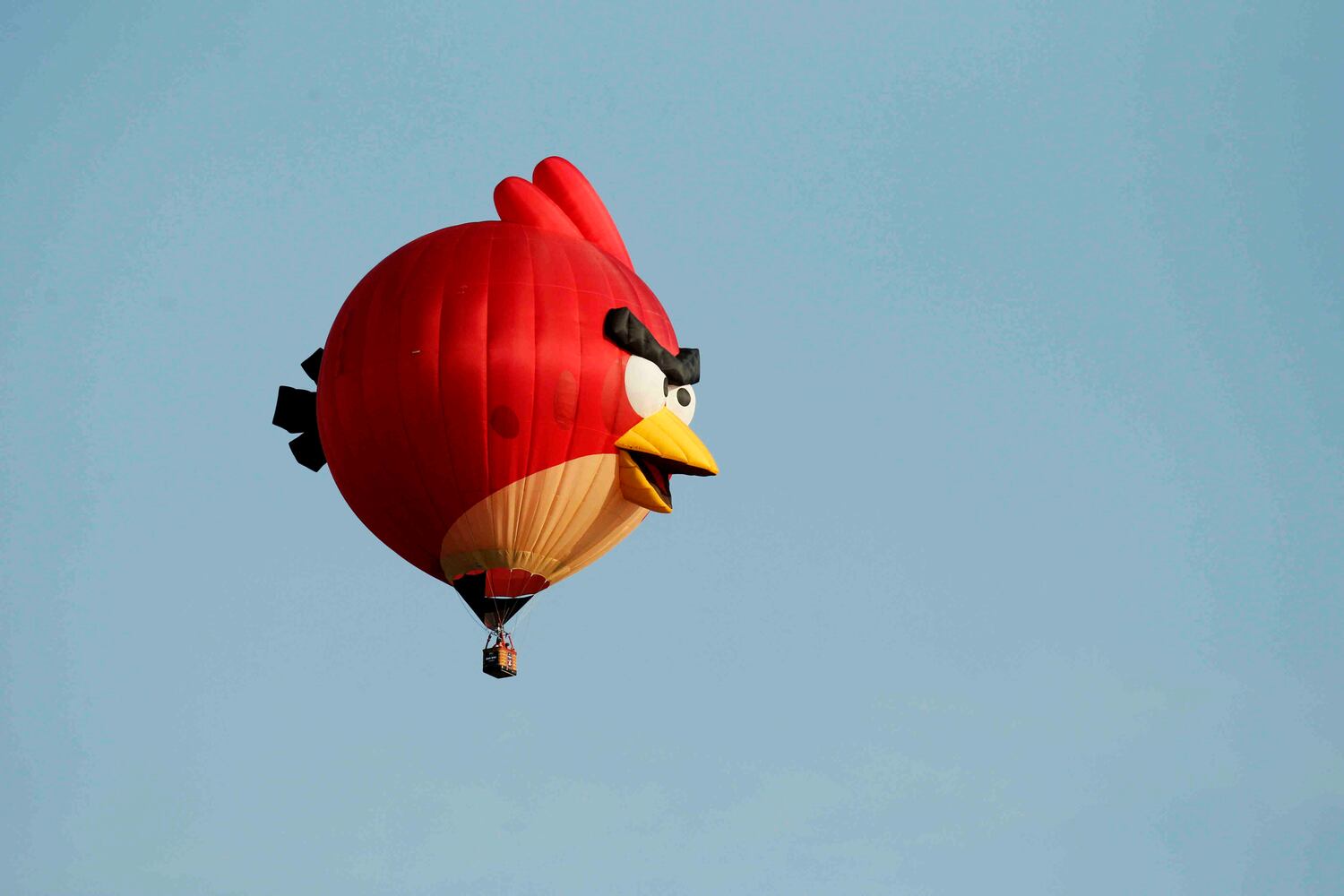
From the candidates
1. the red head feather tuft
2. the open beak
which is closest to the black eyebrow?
the open beak

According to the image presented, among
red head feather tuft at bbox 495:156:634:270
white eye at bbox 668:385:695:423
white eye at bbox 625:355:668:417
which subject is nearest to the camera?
white eye at bbox 625:355:668:417

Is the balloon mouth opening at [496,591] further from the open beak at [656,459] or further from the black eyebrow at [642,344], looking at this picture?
the black eyebrow at [642,344]

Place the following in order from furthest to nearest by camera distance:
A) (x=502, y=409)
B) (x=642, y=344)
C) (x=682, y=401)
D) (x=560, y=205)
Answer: (x=560, y=205), (x=682, y=401), (x=642, y=344), (x=502, y=409)

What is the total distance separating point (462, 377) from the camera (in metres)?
47.1

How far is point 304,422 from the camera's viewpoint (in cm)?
5009

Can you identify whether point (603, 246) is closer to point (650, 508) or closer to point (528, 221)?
point (528, 221)

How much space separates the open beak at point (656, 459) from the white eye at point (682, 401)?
0.45 ft

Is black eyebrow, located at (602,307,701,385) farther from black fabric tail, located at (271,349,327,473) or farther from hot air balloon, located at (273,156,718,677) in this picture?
black fabric tail, located at (271,349,327,473)

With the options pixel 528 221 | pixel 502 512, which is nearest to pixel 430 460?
pixel 502 512

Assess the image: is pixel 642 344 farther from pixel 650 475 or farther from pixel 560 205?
pixel 560 205

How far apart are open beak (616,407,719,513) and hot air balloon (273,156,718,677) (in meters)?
0.03

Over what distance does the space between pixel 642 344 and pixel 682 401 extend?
1388 mm

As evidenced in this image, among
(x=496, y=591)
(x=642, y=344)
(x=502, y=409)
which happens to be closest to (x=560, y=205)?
(x=642, y=344)

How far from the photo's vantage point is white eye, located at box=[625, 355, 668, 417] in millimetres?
47938
